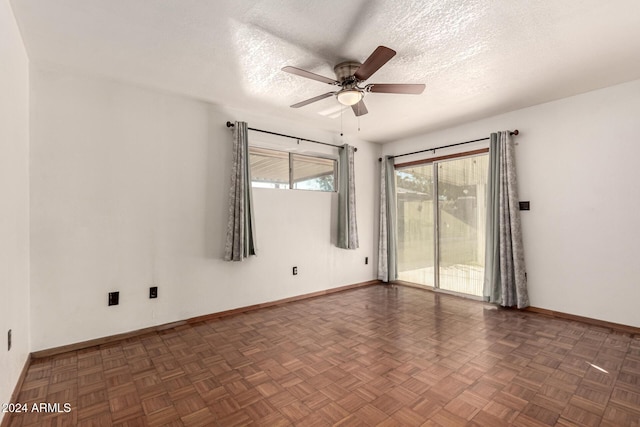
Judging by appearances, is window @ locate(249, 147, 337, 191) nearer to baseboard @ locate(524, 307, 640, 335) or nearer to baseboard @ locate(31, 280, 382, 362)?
baseboard @ locate(31, 280, 382, 362)

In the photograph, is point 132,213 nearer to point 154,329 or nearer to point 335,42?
point 154,329

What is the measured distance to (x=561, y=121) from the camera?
352 cm

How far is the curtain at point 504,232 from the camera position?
12.2 ft

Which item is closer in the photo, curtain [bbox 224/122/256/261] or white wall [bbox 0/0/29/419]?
white wall [bbox 0/0/29/419]

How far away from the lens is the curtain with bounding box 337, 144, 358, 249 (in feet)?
15.2

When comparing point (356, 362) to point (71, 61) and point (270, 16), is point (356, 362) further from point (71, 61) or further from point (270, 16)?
point (71, 61)

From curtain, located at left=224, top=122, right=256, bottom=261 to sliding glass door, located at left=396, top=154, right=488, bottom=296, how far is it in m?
2.75

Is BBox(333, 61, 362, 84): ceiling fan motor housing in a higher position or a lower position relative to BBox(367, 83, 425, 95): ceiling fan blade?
higher

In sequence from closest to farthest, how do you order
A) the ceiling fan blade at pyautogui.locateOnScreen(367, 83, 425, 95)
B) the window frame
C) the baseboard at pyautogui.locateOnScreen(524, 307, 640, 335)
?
the ceiling fan blade at pyautogui.locateOnScreen(367, 83, 425, 95) → the baseboard at pyautogui.locateOnScreen(524, 307, 640, 335) → the window frame

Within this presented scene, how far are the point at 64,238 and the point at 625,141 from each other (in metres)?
5.48

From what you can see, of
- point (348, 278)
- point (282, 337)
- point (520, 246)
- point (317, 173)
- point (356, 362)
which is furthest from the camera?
point (348, 278)

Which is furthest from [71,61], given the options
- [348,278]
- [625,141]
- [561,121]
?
[625,141]

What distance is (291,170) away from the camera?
4297 mm

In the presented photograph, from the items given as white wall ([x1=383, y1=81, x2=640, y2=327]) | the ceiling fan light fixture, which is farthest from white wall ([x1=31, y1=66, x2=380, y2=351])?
white wall ([x1=383, y1=81, x2=640, y2=327])
